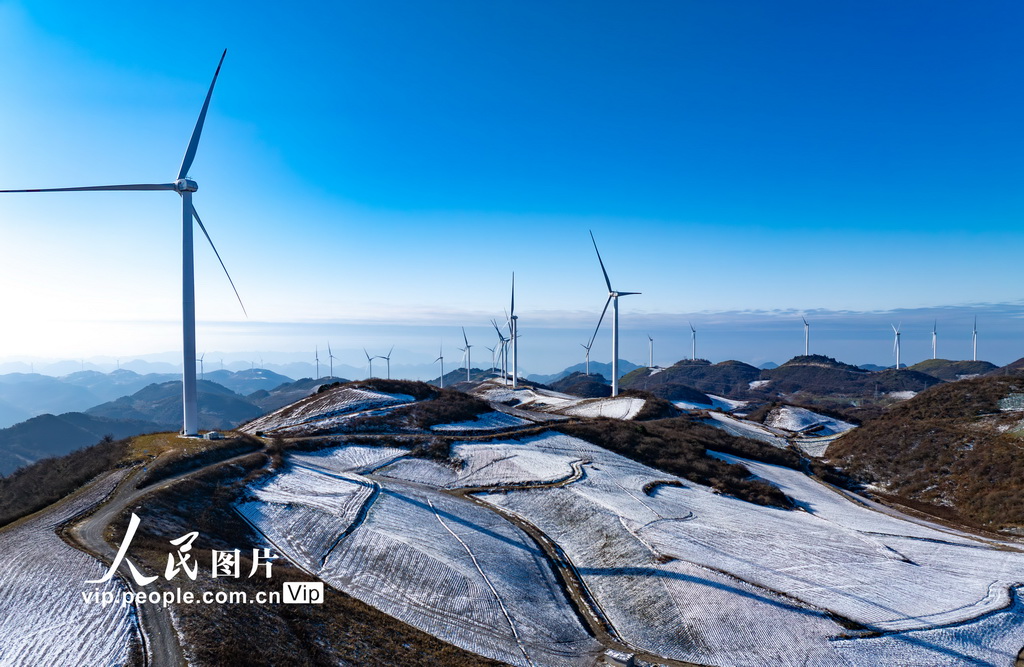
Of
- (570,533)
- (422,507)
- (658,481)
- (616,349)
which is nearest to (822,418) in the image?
(616,349)

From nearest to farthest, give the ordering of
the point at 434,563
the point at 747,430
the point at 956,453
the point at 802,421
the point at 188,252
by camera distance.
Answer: the point at 434,563
the point at 188,252
the point at 956,453
the point at 747,430
the point at 802,421

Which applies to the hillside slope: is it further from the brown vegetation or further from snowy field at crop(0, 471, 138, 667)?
snowy field at crop(0, 471, 138, 667)

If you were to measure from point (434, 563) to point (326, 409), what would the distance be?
181 feet

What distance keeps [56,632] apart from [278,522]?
798 inches

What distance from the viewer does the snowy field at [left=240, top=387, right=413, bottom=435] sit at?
7906cm

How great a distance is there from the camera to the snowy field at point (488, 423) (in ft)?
274

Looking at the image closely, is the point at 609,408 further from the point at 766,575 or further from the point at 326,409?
the point at 766,575

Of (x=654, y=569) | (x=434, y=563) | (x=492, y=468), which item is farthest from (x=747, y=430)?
(x=434, y=563)

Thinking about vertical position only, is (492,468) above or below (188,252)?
below

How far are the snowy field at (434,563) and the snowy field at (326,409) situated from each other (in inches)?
1092

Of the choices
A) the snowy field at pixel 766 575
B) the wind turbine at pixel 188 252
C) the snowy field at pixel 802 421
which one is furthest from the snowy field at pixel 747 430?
the wind turbine at pixel 188 252

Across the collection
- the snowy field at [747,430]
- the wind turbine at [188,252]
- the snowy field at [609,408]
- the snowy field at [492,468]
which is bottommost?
the snowy field at [747,430]

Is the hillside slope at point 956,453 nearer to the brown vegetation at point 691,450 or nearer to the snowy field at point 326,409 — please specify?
the brown vegetation at point 691,450

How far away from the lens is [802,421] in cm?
12862
